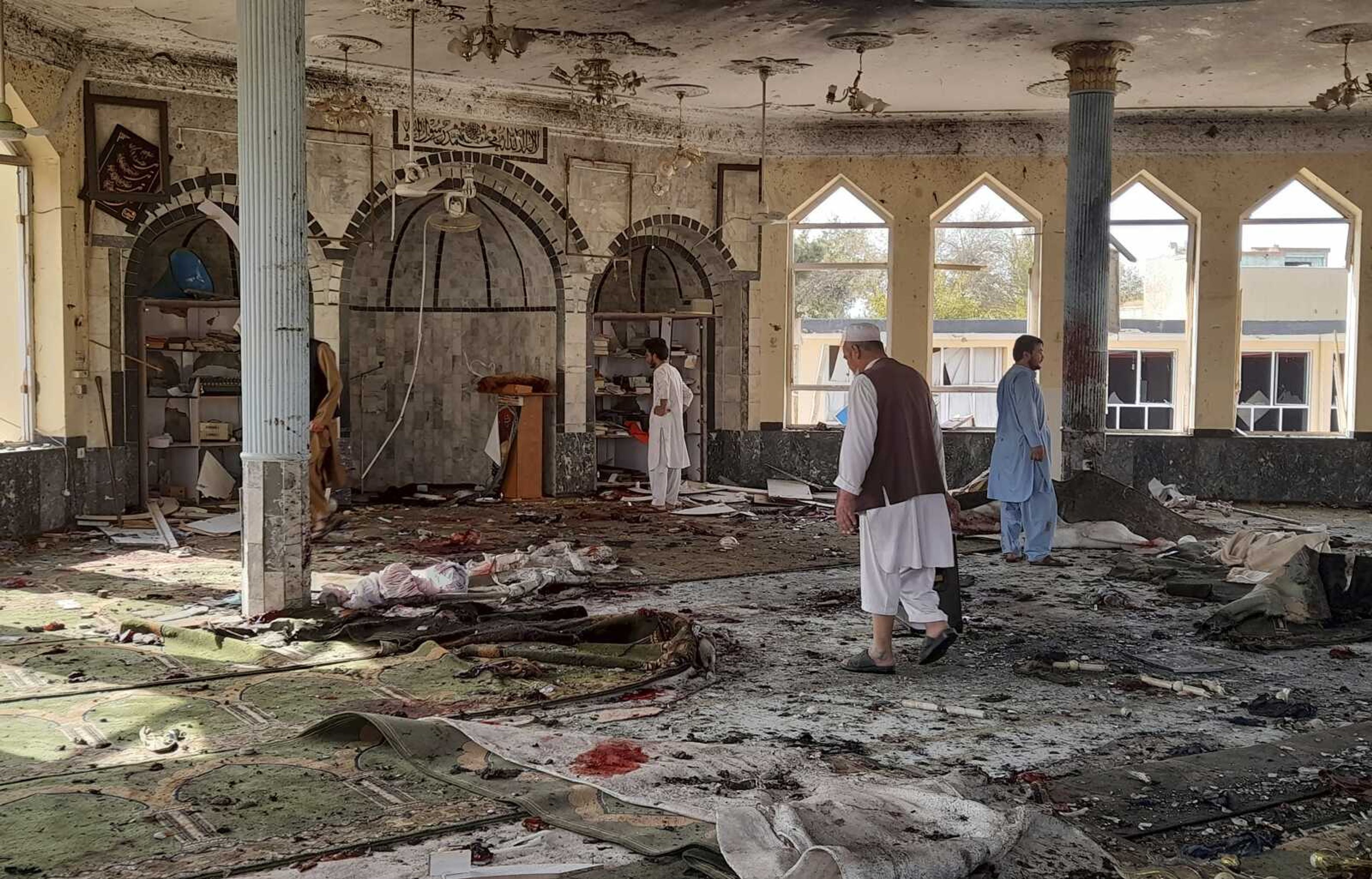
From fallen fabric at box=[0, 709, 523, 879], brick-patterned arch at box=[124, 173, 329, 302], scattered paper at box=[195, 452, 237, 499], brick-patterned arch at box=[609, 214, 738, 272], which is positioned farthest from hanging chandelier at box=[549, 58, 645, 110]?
fallen fabric at box=[0, 709, 523, 879]

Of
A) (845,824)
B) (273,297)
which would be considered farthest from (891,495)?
(273,297)

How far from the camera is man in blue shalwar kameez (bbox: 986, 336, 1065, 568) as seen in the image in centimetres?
862

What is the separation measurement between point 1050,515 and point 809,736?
465 centimetres

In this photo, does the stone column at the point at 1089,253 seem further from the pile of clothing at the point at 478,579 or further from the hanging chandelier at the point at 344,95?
the hanging chandelier at the point at 344,95

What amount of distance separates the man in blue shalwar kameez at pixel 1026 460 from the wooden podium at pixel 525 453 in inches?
203

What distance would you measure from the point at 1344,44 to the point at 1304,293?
372cm

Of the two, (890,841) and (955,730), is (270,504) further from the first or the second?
(890,841)

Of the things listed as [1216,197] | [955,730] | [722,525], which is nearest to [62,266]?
[722,525]

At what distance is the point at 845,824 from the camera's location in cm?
338

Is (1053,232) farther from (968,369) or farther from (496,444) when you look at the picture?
(496,444)

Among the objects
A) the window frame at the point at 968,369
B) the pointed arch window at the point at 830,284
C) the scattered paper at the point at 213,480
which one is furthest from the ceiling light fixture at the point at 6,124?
the window frame at the point at 968,369

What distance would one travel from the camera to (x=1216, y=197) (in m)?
13.2

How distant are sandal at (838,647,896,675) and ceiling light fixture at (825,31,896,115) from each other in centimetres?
587

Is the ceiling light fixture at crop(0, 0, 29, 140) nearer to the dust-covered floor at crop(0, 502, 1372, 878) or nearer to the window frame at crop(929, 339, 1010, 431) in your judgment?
the dust-covered floor at crop(0, 502, 1372, 878)
